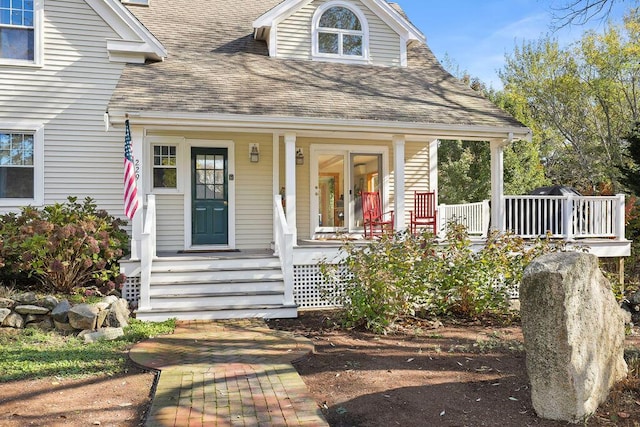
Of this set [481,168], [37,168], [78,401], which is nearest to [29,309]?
[78,401]

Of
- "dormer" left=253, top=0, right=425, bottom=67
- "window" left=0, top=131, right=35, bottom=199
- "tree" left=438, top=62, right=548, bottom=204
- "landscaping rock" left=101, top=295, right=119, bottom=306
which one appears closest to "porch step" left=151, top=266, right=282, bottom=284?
"landscaping rock" left=101, top=295, right=119, bottom=306

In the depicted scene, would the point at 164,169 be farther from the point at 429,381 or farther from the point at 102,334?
the point at 429,381

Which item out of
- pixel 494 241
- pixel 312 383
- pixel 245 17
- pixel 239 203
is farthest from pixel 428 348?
pixel 245 17

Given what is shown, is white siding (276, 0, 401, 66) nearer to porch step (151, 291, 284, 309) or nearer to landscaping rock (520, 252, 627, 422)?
porch step (151, 291, 284, 309)

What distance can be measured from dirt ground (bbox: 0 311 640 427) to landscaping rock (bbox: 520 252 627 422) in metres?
0.17

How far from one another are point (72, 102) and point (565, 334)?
9463 millimetres

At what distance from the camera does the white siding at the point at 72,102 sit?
9320mm

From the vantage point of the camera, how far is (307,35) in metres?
11.1

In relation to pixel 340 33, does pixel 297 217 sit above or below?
below

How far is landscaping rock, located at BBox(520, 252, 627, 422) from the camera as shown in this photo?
11.6 ft

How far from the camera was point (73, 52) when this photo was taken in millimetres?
9531

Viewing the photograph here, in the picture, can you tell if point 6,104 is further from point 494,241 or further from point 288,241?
point 494,241

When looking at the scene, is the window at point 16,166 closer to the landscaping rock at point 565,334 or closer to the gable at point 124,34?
the gable at point 124,34

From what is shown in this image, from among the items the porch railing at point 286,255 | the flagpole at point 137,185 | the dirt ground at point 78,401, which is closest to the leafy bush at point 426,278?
the porch railing at point 286,255
